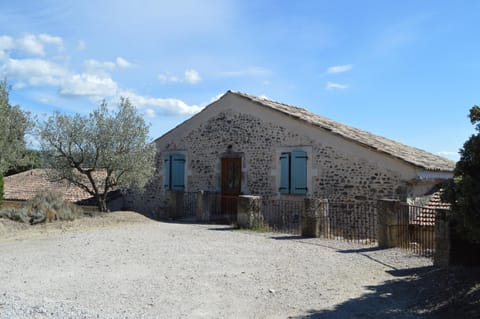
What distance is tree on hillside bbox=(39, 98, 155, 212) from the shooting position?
44.0 ft

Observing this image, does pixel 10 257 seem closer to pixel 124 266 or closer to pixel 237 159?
pixel 124 266

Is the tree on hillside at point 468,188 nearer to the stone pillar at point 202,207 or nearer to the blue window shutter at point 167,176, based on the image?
the stone pillar at point 202,207

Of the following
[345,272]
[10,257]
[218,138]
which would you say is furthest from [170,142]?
[345,272]

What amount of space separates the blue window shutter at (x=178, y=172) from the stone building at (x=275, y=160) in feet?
0.13

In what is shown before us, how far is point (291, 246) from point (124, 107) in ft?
26.2

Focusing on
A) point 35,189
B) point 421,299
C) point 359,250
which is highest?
point 35,189

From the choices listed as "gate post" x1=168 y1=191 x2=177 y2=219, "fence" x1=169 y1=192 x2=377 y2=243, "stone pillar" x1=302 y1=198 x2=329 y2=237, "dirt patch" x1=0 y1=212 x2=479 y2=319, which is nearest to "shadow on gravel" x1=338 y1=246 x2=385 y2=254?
"dirt patch" x1=0 y1=212 x2=479 y2=319

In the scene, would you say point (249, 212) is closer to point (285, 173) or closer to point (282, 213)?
point (282, 213)

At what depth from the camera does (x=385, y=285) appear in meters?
5.95

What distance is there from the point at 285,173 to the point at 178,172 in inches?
185

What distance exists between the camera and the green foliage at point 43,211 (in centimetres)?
1199

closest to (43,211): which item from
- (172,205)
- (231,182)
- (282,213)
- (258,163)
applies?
(172,205)

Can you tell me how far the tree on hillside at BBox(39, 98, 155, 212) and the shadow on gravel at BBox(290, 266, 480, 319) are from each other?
10.0 metres

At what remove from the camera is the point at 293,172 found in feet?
45.7
